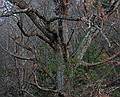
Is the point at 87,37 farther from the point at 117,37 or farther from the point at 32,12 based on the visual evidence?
the point at 117,37

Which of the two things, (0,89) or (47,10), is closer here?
(47,10)

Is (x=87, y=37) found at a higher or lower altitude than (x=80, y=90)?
higher

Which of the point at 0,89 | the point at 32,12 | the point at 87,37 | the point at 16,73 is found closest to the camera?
the point at 32,12

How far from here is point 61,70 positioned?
480 cm

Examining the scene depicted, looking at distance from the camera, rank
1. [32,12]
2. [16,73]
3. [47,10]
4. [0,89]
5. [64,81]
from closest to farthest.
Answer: [32,12]
[64,81]
[47,10]
[16,73]
[0,89]

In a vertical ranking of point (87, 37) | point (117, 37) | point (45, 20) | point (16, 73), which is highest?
point (45, 20)

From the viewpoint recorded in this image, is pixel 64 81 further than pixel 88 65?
No

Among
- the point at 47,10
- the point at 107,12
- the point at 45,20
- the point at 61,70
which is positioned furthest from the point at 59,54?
the point at 47,10

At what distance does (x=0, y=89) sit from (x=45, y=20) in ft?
39.3

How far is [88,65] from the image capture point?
5246 millimetres

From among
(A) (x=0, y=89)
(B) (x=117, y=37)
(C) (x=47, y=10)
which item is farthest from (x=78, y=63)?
(A) (x=0, y=89)

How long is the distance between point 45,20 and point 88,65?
1.17m

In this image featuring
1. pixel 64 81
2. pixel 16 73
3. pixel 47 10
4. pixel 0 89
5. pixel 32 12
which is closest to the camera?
pixel 32 12

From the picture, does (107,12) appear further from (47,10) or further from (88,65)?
(47,10)
